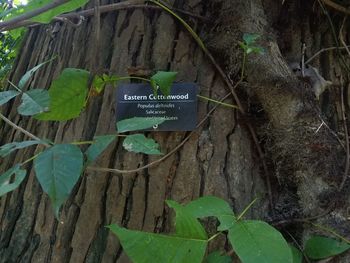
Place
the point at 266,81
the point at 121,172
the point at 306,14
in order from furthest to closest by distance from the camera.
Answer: the point at 306,14
the point at 266,81
the point at 121,172

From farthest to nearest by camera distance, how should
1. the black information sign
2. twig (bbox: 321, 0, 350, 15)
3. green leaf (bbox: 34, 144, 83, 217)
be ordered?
twig (bbox: 321, 0, 350, 15) < the black information sign < green leaf (bbox: 34, 144, 83, 217)

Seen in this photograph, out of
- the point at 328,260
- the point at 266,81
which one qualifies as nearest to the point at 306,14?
the point at 266,81

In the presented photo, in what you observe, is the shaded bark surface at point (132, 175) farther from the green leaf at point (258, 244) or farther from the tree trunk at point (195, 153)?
the green leaf at point (258, 244)

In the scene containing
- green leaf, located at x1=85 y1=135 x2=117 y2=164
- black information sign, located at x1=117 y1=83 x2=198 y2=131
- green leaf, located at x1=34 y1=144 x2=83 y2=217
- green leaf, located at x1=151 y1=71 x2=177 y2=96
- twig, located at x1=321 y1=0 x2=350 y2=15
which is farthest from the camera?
twig, located at x1=321 y1=0 x2=350 y2=15

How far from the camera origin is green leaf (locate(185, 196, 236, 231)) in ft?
2.70

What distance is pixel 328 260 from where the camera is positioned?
38.7 inches

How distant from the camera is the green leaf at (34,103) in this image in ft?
2.94

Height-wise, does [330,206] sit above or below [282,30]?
below

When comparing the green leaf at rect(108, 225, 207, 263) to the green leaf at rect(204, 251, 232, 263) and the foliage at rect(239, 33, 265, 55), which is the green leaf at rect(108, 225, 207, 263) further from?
the foliage at rect(239, 33, 265, 55)

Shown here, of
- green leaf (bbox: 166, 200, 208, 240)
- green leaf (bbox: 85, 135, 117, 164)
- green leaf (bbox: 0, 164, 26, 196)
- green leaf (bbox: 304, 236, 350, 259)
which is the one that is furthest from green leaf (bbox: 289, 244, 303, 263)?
green leaf (bbox: 0, 164, 26, 196)

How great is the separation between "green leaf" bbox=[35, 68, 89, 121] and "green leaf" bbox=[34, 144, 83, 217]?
18 centimetres

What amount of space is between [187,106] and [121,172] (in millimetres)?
270

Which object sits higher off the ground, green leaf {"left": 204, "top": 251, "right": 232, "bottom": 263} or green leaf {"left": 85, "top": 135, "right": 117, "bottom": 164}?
green leaf {"left": 85, "top": 135, "right": 117, "bottom": 164}

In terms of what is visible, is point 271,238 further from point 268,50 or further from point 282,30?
point 282,30
